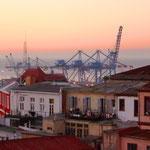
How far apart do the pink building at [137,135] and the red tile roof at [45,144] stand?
136 centimetres

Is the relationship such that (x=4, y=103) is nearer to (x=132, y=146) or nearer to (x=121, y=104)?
(x=121, y=104)

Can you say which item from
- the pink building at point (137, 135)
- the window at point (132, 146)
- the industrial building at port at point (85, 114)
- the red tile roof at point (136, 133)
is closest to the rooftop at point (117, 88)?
the industrial building at port at point (85, 114)

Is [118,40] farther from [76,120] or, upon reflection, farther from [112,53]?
[76,120]

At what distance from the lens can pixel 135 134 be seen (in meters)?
21.5

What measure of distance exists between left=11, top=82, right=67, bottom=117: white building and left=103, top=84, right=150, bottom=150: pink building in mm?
12086

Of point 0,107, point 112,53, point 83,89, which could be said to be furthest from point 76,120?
point 112,53

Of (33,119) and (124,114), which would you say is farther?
(33,119)

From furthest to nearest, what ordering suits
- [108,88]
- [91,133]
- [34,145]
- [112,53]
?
1. [112,53]
2. [108,88]
3. [91,133]
4. [34,145]

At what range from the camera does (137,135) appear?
21.3 metres

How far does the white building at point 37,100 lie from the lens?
35.4 m

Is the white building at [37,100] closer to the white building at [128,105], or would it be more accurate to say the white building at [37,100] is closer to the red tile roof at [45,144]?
the white building at [128,105]

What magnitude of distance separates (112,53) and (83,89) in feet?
379

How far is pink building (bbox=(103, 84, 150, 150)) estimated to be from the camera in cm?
2104

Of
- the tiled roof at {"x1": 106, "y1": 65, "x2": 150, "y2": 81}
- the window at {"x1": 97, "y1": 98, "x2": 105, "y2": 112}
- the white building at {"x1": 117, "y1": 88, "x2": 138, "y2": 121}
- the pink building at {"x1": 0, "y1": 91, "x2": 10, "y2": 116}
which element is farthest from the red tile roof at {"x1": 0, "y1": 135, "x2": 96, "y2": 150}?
the pink building at {"x1": 0, "y1": 91, "x2": 10, "y2": 116}
